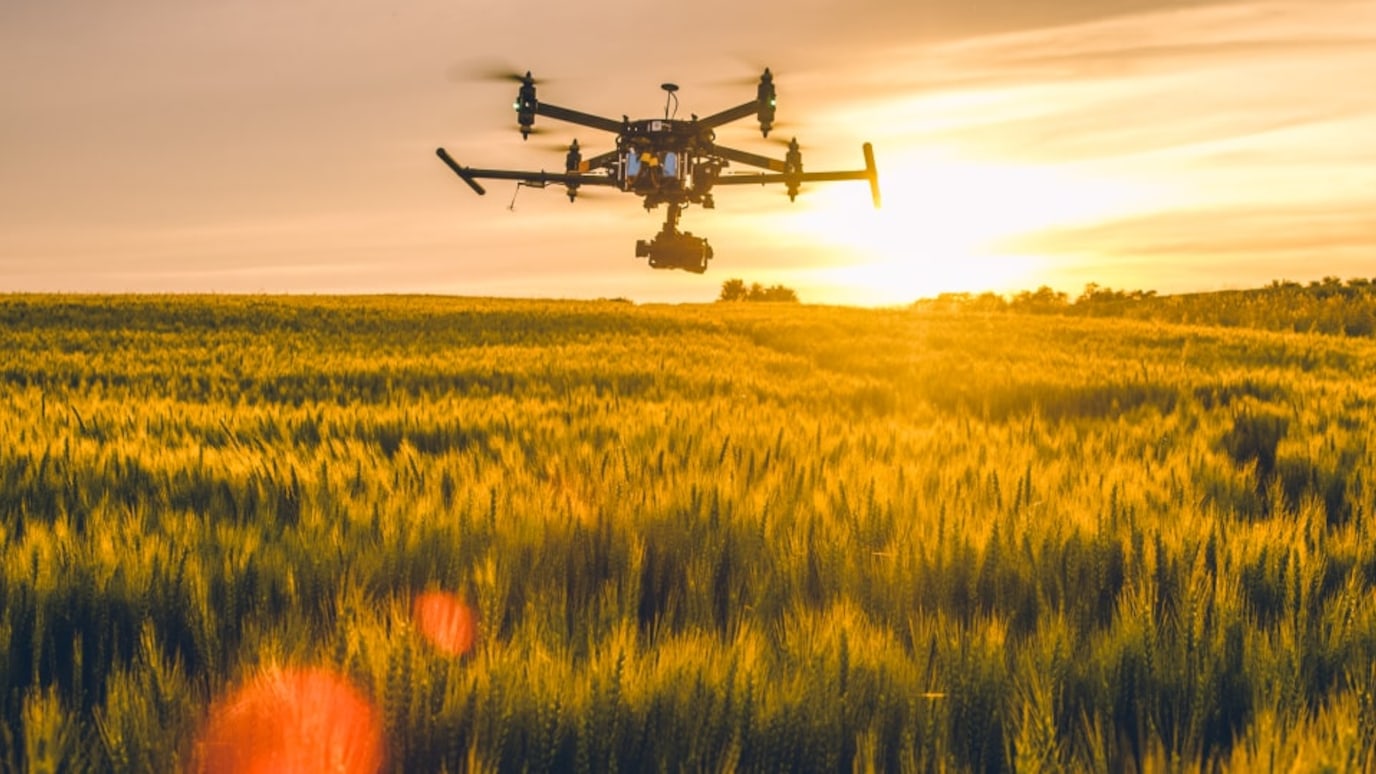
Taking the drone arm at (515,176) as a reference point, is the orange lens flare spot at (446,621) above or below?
below

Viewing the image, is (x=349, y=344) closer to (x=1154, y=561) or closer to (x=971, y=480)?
(x=971, y=480)

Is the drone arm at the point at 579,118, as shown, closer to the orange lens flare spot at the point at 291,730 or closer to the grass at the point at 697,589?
the grass at the point at 697,589

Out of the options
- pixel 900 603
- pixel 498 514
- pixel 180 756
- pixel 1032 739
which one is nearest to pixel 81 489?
pixel 498 514

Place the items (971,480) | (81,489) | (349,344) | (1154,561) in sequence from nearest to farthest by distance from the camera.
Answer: (1154,561), (81,489), (971,480), (349,344)

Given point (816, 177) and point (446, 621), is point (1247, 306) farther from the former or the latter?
point (446, 621)

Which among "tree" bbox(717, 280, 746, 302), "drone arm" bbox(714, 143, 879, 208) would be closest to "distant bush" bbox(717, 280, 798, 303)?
"tree" bbox(717, 280, 746, 302)

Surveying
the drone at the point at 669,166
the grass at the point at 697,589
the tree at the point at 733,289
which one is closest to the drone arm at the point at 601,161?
the drone at the point at 669,166

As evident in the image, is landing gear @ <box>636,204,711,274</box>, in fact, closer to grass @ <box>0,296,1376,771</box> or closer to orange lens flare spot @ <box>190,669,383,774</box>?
grass @ <box>0,296,1376,771</box>
